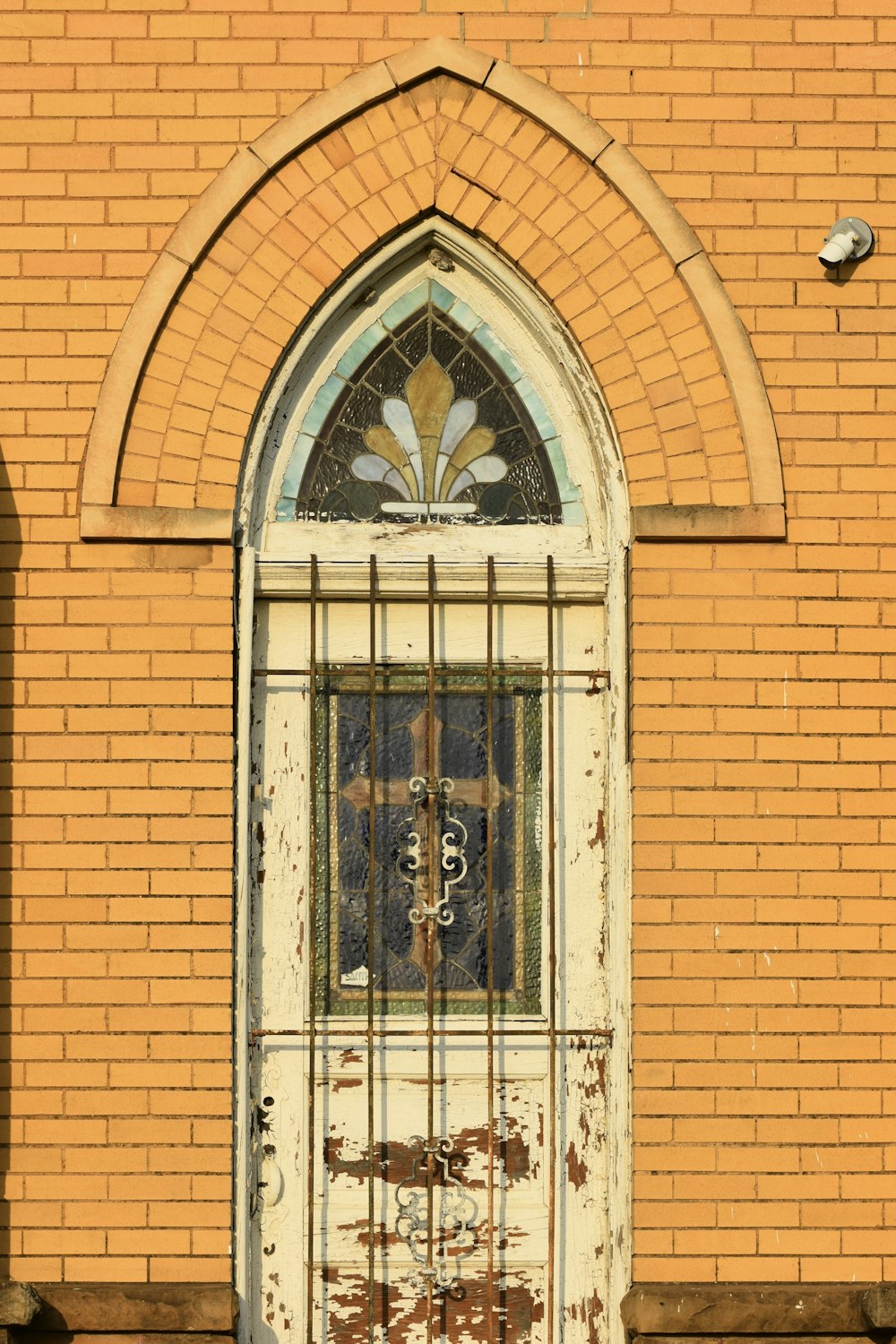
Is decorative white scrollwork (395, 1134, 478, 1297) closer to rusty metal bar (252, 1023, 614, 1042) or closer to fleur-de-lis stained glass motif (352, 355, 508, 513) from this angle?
rusty metal bar (252, 1023, 614, 1042)

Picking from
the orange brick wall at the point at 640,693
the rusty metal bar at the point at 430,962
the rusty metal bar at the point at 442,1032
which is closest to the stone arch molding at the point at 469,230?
the orange brick wall at the point at 640,693

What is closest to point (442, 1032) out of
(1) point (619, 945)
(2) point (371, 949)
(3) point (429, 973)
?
A: (3) point (429, 973)

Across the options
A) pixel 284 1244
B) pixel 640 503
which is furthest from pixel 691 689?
pixel 284 1244

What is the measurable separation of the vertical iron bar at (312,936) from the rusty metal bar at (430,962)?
35 cm

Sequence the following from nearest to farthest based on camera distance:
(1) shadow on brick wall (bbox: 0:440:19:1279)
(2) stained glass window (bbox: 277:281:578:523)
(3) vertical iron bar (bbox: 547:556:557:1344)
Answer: (1) shadow on brick wall (bbox: 0:440:19:1279), (3) vertical iron bar (bbox: 547:556:557:1344), (2) stained glass window (bbox: 277:281:578:523)

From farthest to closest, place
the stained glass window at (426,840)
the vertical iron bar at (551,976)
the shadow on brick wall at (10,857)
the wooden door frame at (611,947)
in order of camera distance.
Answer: the stained glass window at (426,840)
the vertical iron bar at (551,976)
the wooden door frame at (611,947)
the shadow on brick wall at (10,857)

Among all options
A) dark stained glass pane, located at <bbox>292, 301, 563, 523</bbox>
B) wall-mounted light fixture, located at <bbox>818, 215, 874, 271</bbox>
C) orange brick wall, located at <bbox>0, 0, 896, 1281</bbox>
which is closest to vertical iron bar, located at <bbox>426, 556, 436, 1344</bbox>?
dark stained glass pane, located at <bbox>292, 301, 563, 523</bbox>

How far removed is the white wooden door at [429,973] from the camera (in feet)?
17.8

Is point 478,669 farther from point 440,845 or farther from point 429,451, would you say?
point 429,451

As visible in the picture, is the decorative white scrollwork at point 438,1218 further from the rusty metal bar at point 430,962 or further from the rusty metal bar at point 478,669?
the rusty metal bar at point 478,669

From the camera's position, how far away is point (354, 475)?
18.8 feet

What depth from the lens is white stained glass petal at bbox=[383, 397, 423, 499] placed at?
5.75 metres

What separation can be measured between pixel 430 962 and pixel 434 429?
5.68ft

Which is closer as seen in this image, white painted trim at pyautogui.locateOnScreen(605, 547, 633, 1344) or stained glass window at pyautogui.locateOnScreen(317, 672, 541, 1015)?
white painted trim at pyautogui.locateOnScreen(605, 547, 633, 1344)
